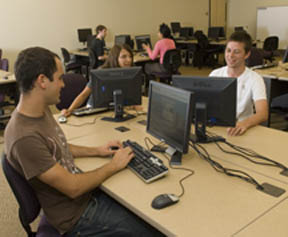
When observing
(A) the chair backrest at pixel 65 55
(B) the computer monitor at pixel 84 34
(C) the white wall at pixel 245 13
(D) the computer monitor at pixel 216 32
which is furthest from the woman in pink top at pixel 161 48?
(C) the white wall at pixel 245 13

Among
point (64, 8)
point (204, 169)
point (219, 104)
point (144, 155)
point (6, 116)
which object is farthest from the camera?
point (64, 8)

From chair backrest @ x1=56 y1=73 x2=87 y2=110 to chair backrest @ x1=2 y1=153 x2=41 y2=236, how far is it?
1.74m

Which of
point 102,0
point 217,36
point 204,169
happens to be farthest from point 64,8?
point 204,169

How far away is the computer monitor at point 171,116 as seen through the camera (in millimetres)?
1579

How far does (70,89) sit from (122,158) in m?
1.74

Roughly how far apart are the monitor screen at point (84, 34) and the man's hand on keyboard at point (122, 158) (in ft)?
21.0

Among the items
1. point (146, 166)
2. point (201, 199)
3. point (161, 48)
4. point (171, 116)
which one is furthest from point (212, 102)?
point (161, 48)

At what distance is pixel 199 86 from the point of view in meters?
1.95

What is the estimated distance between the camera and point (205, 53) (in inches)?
355

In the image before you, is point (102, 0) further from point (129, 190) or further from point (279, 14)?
point (129, 190)

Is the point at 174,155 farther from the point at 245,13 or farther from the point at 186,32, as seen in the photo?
the point at 245,13

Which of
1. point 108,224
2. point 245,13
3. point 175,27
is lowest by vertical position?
point 108,224

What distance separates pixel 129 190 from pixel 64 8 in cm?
685

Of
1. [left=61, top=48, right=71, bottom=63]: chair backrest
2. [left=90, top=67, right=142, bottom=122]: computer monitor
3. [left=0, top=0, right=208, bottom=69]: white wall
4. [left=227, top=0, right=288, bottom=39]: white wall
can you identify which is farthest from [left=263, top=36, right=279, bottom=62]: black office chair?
[left=90, top=67, right=142, bottom=122]: computer monitor
